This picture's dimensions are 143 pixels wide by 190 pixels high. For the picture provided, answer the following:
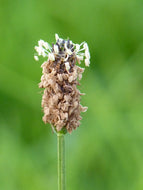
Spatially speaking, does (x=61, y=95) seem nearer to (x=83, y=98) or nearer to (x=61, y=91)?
(x=61, y=91)

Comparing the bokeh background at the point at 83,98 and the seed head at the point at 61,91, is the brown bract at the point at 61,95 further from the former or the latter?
the bokeh background at the point at 83,98


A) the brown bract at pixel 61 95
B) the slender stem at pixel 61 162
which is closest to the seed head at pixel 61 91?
the brown bract at pixel 61 95

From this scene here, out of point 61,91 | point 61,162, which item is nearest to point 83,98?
point 61,91

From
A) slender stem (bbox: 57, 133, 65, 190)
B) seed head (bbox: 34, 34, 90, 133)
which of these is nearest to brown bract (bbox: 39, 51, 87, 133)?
seed head (bbox: 34, 34, 90, 133)

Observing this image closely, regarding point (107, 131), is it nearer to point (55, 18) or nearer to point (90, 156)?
point (90, 156)

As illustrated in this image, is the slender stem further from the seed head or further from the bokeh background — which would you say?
the bokeh background

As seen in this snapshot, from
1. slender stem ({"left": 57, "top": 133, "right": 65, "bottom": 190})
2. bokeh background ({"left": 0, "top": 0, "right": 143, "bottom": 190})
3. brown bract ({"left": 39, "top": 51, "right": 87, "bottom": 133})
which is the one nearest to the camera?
slender stem ({"left": 57, "top": 133, "right": 65, "bottom": 190})

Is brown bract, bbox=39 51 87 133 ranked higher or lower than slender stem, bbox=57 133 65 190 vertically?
higher
